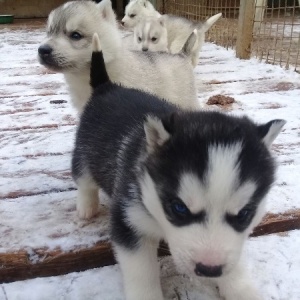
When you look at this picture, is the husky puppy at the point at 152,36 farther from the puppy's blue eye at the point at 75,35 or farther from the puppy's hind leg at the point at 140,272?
the puppy's hind leg at the point at 140,272

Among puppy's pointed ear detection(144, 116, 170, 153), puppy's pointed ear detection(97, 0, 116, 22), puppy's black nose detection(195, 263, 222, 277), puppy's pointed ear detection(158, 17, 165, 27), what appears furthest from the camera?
puppy's pointed ear detection(158, 17, 165, 27)

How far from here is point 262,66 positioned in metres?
4.48

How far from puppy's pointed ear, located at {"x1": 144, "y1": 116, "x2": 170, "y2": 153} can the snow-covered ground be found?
0.46m

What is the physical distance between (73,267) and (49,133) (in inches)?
51.5

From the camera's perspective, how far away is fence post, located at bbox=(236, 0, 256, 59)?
4.74 metres

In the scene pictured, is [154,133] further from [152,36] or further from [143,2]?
[143,2]

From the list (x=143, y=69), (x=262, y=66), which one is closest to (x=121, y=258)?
(x=143, y=69)

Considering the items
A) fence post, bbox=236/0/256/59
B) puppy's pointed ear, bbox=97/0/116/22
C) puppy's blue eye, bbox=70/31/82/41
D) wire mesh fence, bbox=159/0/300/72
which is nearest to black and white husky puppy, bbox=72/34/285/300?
puppy's blue eye, bbox=70/31/82/41

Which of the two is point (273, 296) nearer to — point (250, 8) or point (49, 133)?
point (49, 133)

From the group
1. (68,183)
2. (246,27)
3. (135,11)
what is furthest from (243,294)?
(135,11)

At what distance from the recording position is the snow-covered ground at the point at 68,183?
156 centimetres

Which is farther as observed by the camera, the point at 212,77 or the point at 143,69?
the point at 212,77

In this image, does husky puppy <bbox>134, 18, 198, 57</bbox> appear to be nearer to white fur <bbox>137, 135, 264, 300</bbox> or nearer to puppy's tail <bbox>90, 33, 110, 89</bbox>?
puppy's tail <bbox>90, 33, 110, 89</bbox>

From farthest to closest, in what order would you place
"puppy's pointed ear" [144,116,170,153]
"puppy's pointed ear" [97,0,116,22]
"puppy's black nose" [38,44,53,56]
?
"puppy's pointed ear" [97,0,116,22] → "puppy's black nose" [38,44,53,56] → "puppy's pointed ear" [144,116,170,153]
